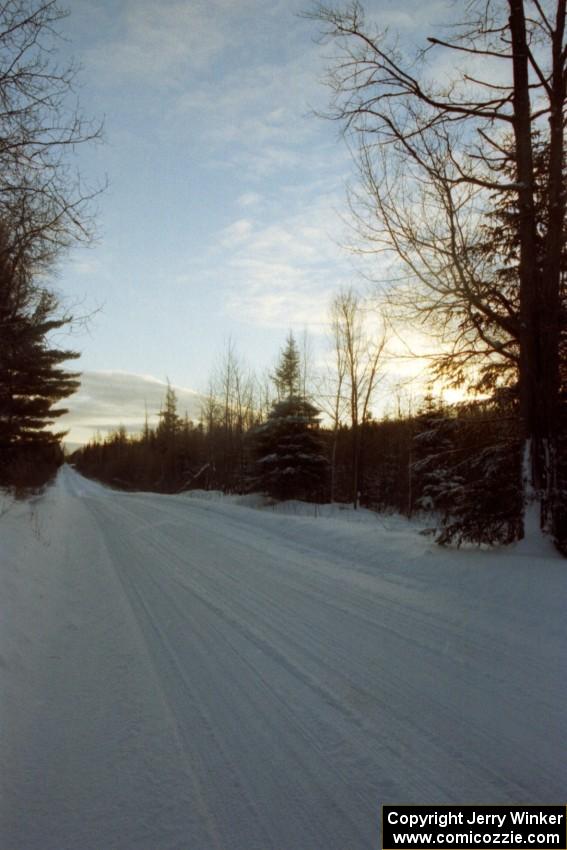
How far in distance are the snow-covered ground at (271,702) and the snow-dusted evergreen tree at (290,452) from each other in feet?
65.9

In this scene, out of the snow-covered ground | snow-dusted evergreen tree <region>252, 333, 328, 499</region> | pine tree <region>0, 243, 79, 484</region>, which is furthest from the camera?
snow-dusted evergreen tree <region>252, 333, 328, 499</region>

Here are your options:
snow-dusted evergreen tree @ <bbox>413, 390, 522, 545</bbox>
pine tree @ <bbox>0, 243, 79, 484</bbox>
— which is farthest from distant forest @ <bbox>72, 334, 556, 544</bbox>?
pine tree @ <bbox>0, 243, 79, 484</bbox>

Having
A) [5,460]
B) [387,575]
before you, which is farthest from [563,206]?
[5,460]

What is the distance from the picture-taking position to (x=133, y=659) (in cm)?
506

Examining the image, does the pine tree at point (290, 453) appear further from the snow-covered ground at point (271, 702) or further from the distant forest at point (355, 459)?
the snow-covered ground at point (271, 702)

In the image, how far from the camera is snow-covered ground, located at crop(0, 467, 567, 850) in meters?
2.87

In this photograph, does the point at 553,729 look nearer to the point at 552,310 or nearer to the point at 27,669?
the point at 27,669

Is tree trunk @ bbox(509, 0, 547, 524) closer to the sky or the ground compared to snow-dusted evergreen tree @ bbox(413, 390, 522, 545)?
closer to the sky

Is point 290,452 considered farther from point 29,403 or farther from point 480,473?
point 480,473

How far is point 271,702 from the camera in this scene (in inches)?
159

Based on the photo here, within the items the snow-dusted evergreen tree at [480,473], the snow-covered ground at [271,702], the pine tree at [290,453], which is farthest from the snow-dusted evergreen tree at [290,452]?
the snow-covered ground at [271,702]

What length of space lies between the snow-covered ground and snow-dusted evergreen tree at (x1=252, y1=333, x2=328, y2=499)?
20.1m

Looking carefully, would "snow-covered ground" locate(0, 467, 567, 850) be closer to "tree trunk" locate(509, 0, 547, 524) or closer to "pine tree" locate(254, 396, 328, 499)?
"tree trunk" locate(509, 0, 547, 524)

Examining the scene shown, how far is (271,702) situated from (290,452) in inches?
975
